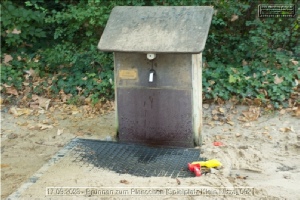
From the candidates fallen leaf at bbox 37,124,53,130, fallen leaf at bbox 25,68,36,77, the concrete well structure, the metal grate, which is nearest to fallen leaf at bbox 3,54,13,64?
fallen leaf at bbox 25,68,36,77

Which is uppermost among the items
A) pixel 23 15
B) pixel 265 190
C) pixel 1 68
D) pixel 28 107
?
pixel 23 15

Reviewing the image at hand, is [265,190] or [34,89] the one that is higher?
[34,89]

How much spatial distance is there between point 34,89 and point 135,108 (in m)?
2.31

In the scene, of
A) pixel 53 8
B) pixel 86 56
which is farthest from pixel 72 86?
pixel 53 8

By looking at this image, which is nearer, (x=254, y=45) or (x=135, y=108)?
(x=135, y=108)

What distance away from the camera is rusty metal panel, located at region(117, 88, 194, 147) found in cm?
518

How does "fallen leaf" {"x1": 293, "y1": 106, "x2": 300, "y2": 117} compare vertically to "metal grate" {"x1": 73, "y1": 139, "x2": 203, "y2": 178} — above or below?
above

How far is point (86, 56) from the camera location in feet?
24.3

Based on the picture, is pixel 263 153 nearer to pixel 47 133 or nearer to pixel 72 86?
pixel 47 133

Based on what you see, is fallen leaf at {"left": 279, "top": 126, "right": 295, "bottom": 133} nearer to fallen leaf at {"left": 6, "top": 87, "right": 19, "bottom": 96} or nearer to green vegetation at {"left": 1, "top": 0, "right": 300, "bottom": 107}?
green vegetation at {"left": 1, "top": 0, "right": 300, "bottom": 107}

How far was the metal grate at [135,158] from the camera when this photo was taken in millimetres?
4703

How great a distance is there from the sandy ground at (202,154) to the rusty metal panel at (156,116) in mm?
334

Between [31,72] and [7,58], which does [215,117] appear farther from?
[7,58]

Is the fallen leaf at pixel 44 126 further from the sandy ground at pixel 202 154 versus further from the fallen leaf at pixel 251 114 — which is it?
the fallen leaf at pixel 251 114
